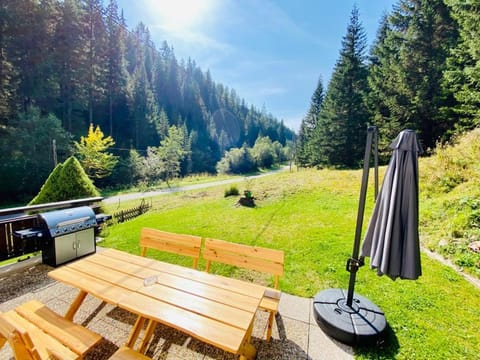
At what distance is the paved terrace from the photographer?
6.50ft

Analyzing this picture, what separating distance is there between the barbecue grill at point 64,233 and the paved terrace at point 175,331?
1.46 feet

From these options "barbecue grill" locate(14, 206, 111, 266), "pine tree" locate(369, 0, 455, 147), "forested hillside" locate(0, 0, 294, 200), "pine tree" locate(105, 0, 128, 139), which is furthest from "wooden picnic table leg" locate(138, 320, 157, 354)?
"pine tree" locate(105, 0, 128, 139)

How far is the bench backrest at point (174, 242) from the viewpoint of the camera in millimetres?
2617

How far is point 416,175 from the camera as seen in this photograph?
6.15ft

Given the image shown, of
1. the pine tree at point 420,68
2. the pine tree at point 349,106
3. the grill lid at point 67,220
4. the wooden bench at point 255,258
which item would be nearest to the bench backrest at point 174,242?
the wooden bench at point 255,258

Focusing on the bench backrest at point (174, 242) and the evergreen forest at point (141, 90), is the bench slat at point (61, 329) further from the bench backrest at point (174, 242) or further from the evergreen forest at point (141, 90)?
the evergreen forest at point (141, 90)

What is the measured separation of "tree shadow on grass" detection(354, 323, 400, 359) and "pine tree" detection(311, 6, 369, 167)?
60.8 feet

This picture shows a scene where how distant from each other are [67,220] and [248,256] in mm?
2935

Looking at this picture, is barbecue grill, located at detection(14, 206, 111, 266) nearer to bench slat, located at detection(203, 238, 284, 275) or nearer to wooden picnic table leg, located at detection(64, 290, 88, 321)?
wooden picnic table leg, located at detection(64, 290, 88, 321)

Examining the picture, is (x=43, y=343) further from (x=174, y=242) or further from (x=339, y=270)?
(x=339, y=270)

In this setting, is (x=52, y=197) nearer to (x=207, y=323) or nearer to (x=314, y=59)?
(x=207, y=323)

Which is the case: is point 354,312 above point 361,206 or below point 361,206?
below

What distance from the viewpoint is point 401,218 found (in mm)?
1917

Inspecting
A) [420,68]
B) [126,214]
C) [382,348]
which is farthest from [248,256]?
[420,68]
